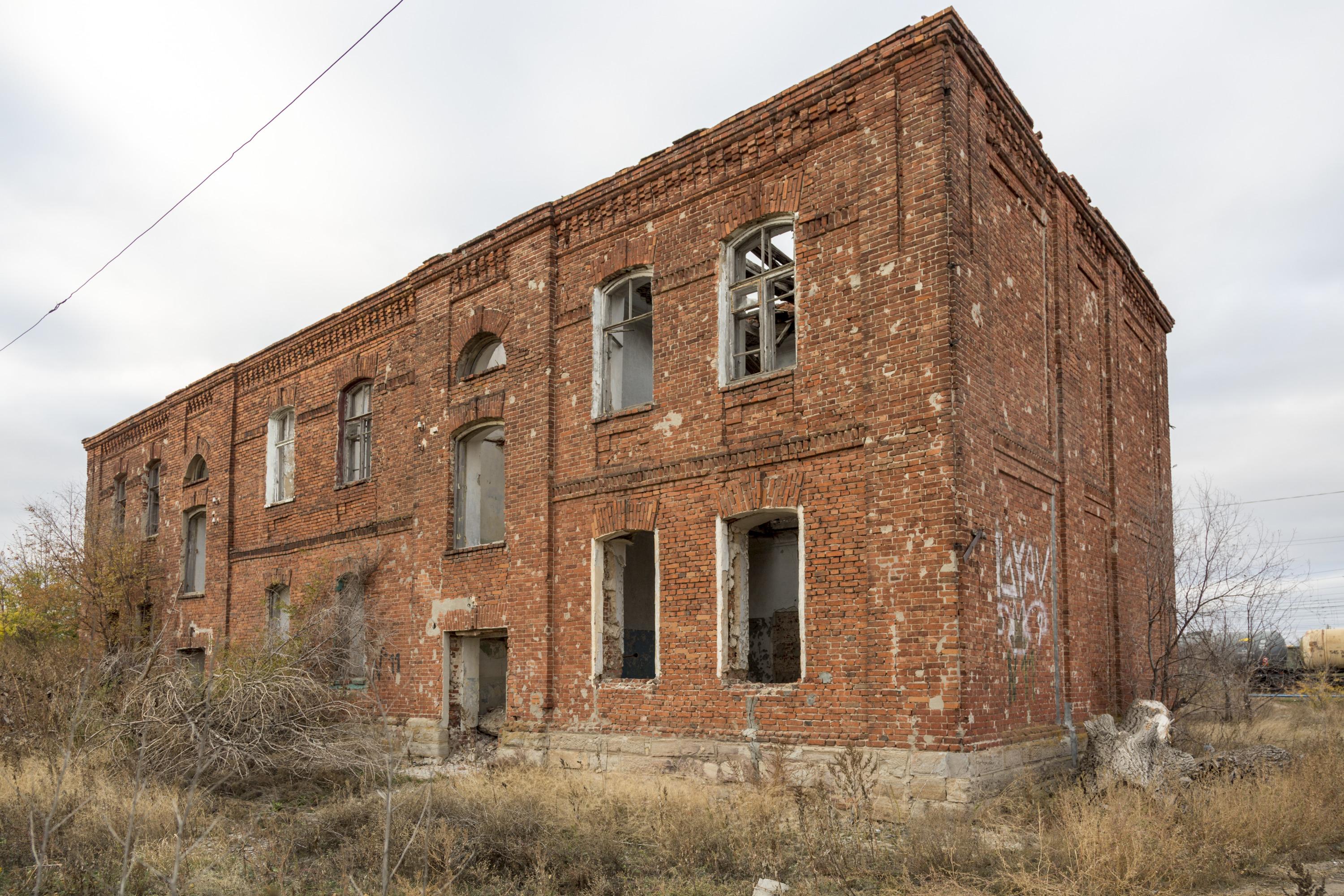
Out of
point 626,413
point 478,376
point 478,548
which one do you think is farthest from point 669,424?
point 478,376

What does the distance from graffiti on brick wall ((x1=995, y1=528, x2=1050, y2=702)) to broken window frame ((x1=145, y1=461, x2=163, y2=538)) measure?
66.8ft

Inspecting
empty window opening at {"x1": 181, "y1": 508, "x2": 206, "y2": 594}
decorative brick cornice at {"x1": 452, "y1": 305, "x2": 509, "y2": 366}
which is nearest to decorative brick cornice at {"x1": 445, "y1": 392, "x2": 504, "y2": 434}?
decorative brick cornice at {"x1": 452, "y1": 305, "x2": 509, "y2": 366}

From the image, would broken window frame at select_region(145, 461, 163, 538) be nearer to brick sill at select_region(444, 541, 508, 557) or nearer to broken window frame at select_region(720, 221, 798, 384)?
Result: brick sill at select_region(444, 541, 508, 557)

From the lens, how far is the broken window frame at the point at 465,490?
15.1 m

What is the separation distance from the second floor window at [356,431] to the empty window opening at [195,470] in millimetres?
5821

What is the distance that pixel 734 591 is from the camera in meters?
11.5

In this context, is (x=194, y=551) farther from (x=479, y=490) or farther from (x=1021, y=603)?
(x=1021, y=603)

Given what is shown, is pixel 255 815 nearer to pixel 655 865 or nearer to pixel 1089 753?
pixel 655 865

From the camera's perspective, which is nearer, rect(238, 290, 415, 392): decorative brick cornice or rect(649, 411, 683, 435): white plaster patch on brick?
rect(649, 411, 683, 435): white plaster patch on brick

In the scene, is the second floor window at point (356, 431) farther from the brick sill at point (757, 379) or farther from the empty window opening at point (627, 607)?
the brick sill at point (757, 379)

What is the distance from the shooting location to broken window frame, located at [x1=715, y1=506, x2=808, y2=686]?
36.8 feet

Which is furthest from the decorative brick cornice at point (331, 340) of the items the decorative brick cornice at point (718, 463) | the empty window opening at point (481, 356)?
the decorative brick cornice at point (718, 463)

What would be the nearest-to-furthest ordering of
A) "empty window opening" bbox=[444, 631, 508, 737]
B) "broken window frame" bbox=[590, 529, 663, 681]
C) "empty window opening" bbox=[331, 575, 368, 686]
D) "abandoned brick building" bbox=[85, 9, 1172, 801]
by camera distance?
"abandoned brick building" bbox=[85, 9, 1172, 801], "broken window frame" bbox=[590, 529, 663, 681], "empty window opening" bbox=[444, 631, 508, 737], "empty window opening" bbox=[331, 575, 368, 686]

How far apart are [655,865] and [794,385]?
17.0 ft
